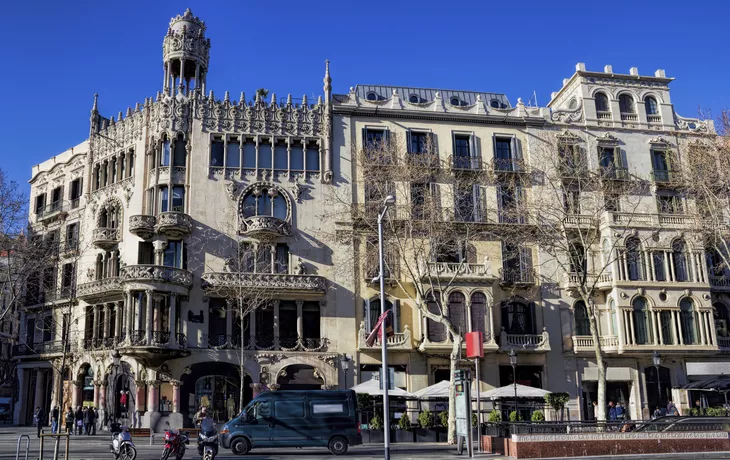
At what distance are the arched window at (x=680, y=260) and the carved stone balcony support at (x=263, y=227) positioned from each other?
79.8 ft

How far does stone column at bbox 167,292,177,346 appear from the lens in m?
41.1

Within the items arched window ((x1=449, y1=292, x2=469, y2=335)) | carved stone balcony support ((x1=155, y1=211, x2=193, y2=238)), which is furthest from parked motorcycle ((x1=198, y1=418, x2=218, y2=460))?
arched window ((x1=449, y1=292, x2=469, y2=335))

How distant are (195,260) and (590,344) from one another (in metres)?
24.9

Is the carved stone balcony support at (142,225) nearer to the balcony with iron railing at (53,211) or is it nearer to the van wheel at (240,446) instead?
the balcony with iron railing at (53,211)

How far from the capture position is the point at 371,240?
43.3m

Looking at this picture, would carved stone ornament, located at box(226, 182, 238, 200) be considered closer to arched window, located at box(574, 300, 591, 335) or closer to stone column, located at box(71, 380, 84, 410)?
stone column, located at box(71, 380, 84, 410)

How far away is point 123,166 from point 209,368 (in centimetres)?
1494

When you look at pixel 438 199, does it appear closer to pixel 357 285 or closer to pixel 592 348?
pixel 357 285

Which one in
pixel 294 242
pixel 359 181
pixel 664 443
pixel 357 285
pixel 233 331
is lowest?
pixel 664 443

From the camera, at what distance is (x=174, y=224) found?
42.9 m

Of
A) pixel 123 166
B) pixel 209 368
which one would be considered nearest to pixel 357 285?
pixel 209 368

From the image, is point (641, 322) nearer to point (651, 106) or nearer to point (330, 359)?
point (651, 106)

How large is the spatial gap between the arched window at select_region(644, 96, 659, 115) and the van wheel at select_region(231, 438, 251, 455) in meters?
37.6

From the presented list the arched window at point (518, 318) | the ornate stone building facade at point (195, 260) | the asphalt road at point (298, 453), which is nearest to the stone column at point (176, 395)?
the ornate stone building facade at point (195, 260)
